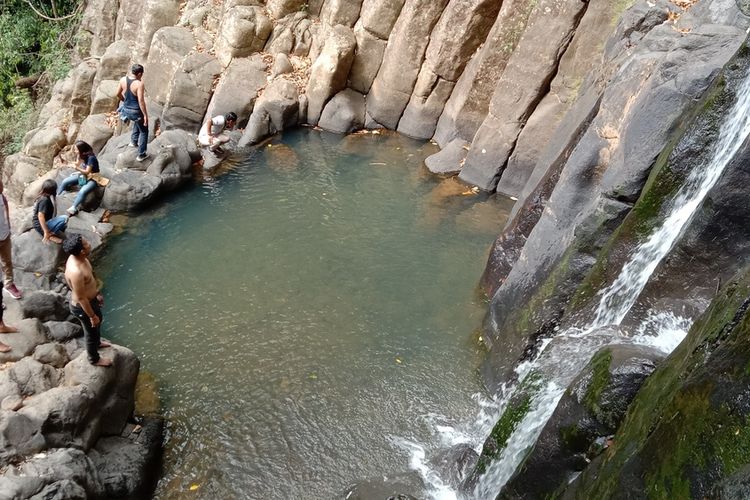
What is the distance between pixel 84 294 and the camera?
6648 millimetres

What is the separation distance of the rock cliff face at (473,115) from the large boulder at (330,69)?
0.04 meters

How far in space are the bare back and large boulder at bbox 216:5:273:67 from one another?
11.0 meters

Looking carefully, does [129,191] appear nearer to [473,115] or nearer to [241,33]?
[241,33]

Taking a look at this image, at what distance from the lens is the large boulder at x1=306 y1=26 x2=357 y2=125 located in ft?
51.5

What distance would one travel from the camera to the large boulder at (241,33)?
53.2 feet

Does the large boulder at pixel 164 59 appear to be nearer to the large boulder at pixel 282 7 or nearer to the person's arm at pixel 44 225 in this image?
the large boulder at pixel 282 7

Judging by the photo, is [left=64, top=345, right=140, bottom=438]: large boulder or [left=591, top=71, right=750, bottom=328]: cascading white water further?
[left=64, top=345, right=140, bottom=438]: large boulder

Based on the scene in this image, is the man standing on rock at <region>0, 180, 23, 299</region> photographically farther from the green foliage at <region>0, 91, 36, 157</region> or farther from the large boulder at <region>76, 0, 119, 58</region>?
the large boulder at <region>76, 0, 119, 58</region>

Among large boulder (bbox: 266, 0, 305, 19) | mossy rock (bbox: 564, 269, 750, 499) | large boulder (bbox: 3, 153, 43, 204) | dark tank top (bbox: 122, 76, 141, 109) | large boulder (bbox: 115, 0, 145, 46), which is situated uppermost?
large boulder (bbox: 266, 0, 305, 19)

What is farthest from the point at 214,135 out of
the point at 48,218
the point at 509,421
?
the point at 509,421

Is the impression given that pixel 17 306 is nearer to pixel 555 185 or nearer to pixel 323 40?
pixel 555 185

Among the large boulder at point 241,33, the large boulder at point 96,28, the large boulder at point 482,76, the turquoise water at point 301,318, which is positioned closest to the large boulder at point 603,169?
the turquoise water at point 301,318

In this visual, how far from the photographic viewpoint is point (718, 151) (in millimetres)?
6121

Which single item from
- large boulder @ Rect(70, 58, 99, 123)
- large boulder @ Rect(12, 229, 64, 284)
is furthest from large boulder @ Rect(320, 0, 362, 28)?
large boulder @ Rect(12, 229, 64, 284)
